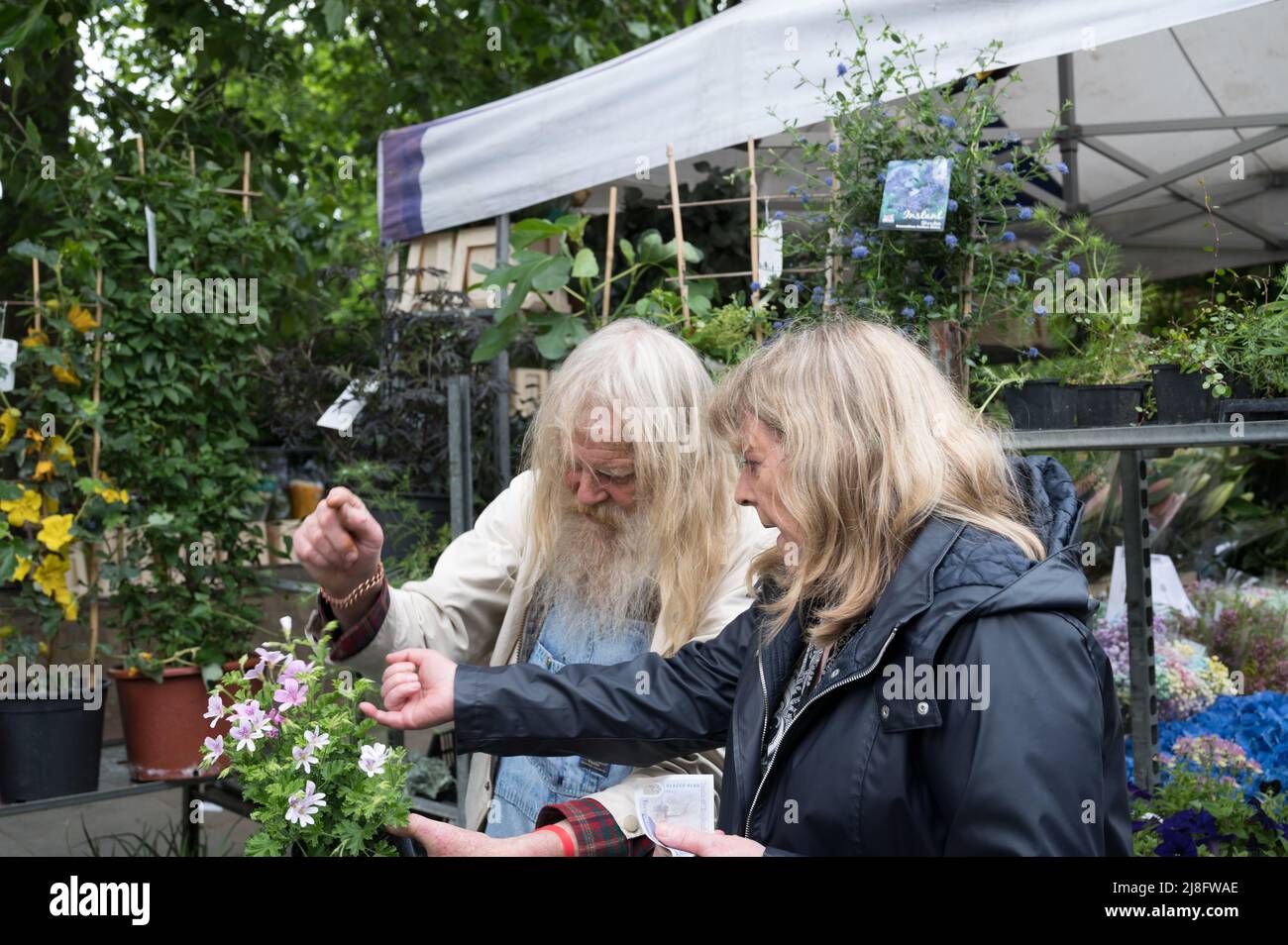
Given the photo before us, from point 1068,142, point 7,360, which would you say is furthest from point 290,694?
point 1068,142

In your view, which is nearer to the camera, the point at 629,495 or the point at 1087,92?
the point at 629,495

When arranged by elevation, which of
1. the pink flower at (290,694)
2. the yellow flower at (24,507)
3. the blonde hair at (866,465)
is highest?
the blonde hair at (866,465)

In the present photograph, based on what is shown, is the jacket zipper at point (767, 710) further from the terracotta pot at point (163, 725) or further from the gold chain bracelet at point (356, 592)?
the terracotta pot at point (163, 725)

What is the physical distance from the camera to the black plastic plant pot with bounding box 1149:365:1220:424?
99.8 inches

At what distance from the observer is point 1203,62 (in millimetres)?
5426

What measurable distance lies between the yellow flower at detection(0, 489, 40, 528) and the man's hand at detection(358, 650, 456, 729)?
9.07ft

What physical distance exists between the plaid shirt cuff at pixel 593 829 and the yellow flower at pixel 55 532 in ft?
9.11

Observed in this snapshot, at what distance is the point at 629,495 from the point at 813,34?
5.98 feet

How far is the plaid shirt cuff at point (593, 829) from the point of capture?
1.86 metres

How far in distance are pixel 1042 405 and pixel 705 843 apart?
1.68m

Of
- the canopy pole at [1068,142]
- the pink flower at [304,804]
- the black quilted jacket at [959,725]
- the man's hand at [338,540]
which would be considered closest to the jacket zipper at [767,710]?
the black quilted jacket at [959,725]

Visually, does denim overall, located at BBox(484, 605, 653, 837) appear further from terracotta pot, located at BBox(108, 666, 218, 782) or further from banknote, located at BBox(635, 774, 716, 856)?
terracotta pot, located at BBox(108, 666, 218, 782)

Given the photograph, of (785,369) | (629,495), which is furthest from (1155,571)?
(785,369)
